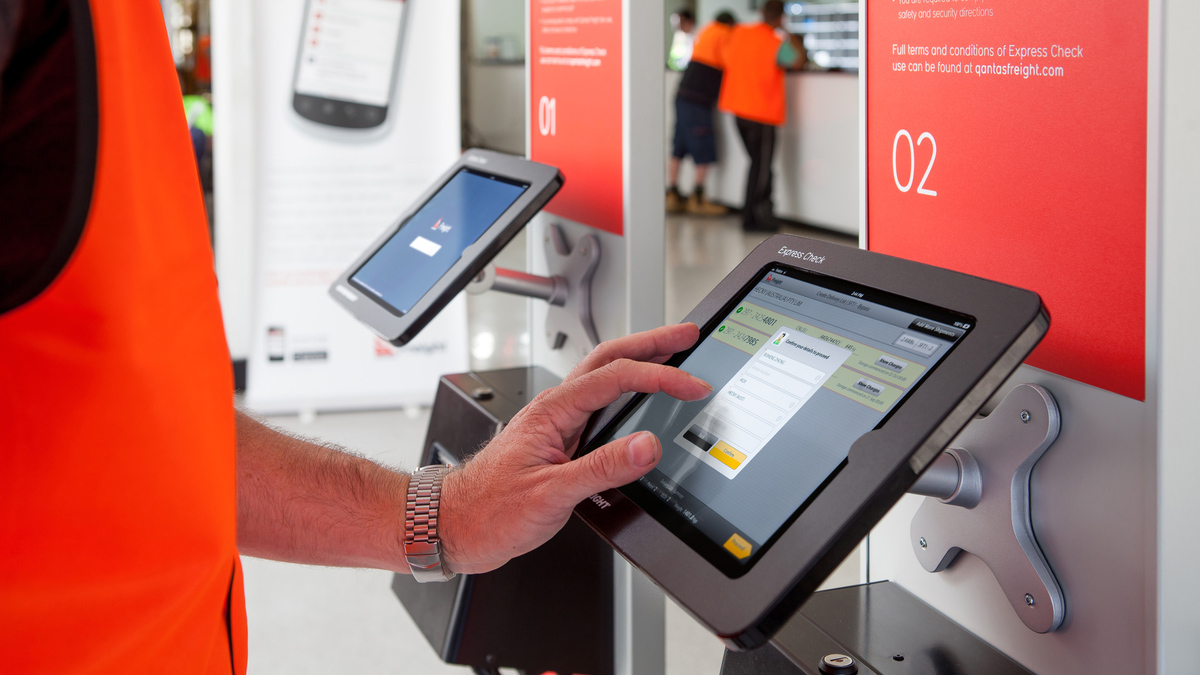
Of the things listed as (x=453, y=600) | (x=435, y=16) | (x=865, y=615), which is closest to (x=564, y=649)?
(x=453, y=600)

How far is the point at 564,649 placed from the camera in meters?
1.68

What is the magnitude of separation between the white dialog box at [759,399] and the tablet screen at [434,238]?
0.81 m

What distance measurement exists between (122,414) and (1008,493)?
72 cm

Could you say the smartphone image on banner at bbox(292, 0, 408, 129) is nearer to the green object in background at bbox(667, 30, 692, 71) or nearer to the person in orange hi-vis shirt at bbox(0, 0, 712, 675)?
the person in orange hi-vis shirt at bbox(0, 0, 712, 675)

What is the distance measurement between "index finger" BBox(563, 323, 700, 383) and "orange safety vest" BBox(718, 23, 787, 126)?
249 inches

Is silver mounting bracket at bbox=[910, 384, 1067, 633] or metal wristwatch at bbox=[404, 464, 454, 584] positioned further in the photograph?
metal wristwatch at bbox=[404, 464, 454, 584]

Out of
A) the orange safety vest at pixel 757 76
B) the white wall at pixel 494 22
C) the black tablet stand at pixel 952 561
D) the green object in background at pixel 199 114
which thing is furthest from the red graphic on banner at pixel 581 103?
the white wall at pixel 494 22

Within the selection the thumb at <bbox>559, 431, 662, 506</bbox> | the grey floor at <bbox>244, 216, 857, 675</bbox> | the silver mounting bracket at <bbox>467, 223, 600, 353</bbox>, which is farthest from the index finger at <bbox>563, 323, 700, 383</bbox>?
the grey floor at <bbox>244, 216, 857, 675</bbox>

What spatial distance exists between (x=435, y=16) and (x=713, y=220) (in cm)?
457

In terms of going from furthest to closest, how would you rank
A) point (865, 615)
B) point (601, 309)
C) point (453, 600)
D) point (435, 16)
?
point (435, 16)
point (601, 309)
point (453, 600)
point (865, 615)

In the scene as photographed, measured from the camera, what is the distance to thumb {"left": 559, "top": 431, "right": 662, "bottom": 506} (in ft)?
2.62

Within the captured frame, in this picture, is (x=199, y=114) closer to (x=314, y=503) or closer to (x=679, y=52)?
(x=679, y=52)

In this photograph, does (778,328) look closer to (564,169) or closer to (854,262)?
(854,262)

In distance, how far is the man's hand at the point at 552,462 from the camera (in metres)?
0.83
